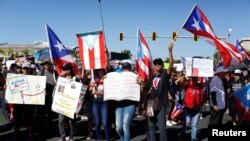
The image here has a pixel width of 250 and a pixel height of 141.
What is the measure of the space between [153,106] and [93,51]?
1.82 metres

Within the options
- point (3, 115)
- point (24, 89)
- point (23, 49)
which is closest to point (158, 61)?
point (24, 89)

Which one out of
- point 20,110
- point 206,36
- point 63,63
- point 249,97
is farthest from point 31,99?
point 249,97

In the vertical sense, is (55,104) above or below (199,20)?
below

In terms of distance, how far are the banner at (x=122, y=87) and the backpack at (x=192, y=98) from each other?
63.6 inches

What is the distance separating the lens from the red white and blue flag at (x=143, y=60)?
8008 millimetres

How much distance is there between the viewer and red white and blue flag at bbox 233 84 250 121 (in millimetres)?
8492

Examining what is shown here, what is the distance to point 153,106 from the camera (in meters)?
7.64

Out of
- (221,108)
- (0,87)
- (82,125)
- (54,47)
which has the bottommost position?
(82,125)

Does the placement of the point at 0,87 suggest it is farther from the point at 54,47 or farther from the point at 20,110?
the point at 54,47

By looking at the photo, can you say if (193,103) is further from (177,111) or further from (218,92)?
(177,111)

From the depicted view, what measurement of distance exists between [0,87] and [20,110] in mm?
716

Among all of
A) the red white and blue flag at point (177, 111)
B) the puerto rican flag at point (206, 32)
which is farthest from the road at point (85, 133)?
the puerto rican flag at point (206, 32)

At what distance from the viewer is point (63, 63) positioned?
30.7 ft

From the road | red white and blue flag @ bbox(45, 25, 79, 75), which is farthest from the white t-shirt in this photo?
red white and blue flag @ bbox(45, 25, 79, 75)
